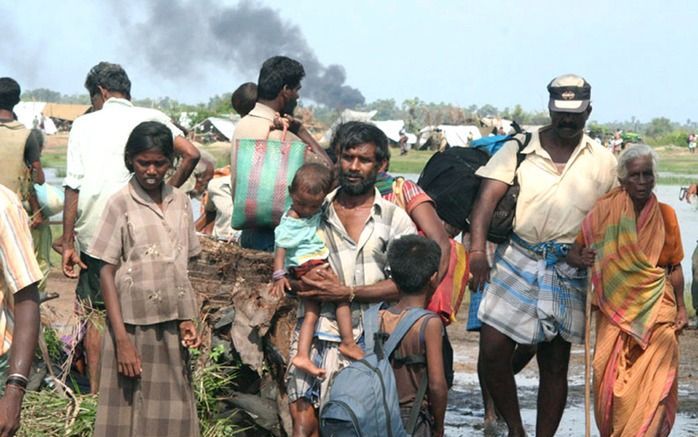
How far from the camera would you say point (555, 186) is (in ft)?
22.6

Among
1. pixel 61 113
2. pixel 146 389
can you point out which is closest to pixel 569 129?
pixel 146 389

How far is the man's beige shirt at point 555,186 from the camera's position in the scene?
22.7 feet

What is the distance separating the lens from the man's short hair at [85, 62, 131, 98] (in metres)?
7.34

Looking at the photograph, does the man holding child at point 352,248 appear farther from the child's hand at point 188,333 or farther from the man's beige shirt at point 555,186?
the man's beige shirt at point 555,186

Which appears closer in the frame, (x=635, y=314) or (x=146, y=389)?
(x=146, y=389)

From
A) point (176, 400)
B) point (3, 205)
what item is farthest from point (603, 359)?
point (3, 205)

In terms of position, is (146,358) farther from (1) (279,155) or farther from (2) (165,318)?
(1) (279,155)

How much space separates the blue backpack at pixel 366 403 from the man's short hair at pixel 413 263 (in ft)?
1.09

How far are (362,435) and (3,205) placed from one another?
5.50 ft

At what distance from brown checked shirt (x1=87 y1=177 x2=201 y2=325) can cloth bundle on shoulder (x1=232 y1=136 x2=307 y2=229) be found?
0.96 metres

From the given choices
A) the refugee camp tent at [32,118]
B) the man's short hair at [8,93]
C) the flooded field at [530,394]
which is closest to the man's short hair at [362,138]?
the flooded field at [530,394]

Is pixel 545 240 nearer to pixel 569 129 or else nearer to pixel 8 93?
pixel 569 129

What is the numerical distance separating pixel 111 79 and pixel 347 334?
2.42 metres

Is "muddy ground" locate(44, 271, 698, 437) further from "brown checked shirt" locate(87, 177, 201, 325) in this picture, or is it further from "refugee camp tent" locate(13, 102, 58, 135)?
"refugee camp tent" locate(13, 102, 58, 135)
